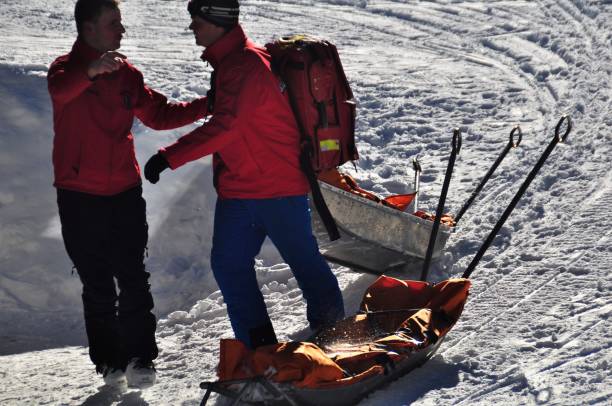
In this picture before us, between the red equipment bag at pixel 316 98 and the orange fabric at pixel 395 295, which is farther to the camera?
the orange fabric at pixel 395 295

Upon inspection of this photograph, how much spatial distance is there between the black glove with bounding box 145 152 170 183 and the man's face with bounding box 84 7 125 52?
2.06ft

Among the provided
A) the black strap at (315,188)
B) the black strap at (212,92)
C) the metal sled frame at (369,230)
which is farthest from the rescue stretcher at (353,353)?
the black strap at (212,92)

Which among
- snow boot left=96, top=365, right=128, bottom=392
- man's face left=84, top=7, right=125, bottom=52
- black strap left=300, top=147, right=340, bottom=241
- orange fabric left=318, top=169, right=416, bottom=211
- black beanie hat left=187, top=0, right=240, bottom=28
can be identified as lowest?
snow boot left=96, top=365, right=128, bottom=392

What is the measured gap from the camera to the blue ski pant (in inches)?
184

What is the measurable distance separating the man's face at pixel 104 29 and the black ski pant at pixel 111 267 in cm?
70

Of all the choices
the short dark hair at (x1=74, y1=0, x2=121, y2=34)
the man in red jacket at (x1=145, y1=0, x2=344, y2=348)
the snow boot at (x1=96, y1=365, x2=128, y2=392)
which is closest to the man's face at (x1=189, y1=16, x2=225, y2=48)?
the man in red jacket at (x1=145, y1=0, x2=344, y2=348)

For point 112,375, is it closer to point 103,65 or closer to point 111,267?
point 111,267

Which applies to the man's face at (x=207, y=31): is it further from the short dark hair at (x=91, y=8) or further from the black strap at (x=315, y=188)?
the black strap at (x=315, y=188)

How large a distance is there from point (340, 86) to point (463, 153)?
11.4 ft

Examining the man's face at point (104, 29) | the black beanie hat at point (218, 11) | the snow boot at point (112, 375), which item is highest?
the black beanie hat at point (218, 11)

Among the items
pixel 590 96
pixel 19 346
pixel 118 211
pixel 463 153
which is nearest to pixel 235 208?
pixel 118 211

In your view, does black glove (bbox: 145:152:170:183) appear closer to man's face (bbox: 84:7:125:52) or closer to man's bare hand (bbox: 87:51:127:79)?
man's bare hand (bbox: 87:51:127:79)

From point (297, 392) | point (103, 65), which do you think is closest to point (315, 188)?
point (297, 392)

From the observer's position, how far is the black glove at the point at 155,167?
4320 millimetres
